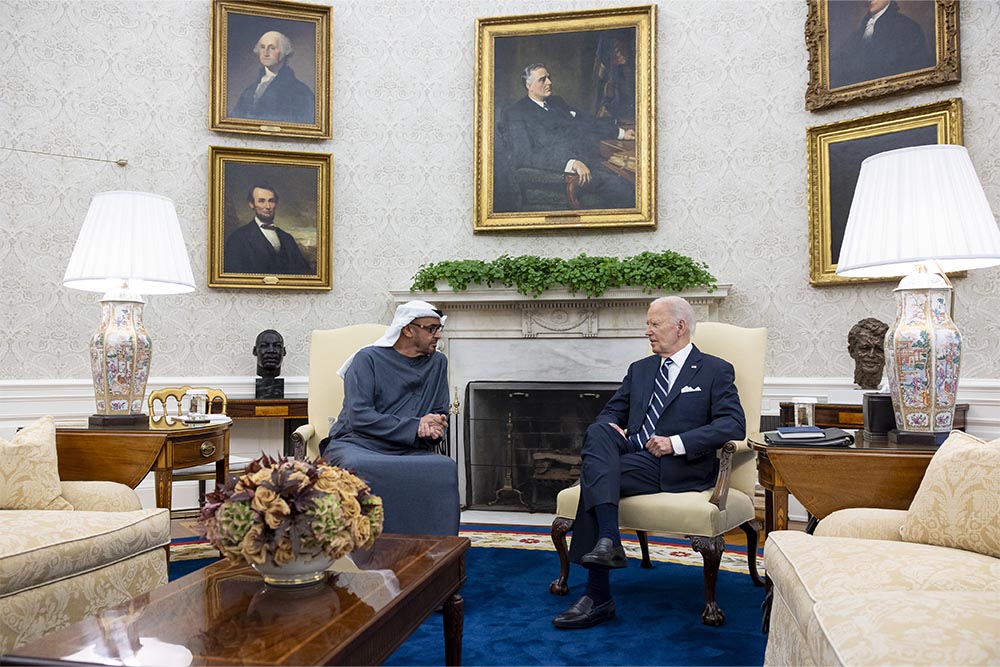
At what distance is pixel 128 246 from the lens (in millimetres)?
3732

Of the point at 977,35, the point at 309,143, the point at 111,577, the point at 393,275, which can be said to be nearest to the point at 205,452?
the point at 111,577

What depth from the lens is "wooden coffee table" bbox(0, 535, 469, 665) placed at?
165cm

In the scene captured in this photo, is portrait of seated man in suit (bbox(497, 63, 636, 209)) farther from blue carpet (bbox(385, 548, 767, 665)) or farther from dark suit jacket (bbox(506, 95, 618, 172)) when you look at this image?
blue carpet (bbox(385, 548, 767, 665))

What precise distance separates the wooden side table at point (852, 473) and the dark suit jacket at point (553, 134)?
3376mm

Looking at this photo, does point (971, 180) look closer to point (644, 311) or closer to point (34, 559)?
point (644, 311)

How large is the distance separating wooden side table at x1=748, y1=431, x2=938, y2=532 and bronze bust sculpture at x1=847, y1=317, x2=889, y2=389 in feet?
6.09

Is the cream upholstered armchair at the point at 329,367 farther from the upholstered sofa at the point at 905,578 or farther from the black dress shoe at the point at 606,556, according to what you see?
the upholstered sofa at the point at 905,578

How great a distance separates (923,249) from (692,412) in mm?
1248

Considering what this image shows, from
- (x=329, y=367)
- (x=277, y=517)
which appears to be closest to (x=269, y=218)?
(x=329, y=367)

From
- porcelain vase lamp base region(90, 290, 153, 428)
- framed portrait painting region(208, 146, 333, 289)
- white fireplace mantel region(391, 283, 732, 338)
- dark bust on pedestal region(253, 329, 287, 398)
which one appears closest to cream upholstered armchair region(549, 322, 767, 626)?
white fireplace mantel region(391, 283, 732, 338)

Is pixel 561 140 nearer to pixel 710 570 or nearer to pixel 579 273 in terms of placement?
pixel 579 273

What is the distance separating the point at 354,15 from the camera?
6.15 metres

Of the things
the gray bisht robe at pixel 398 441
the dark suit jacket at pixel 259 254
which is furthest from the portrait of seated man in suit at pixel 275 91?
the gray bisht robe at pixel 398 441

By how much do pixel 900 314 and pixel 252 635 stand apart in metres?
2.66
